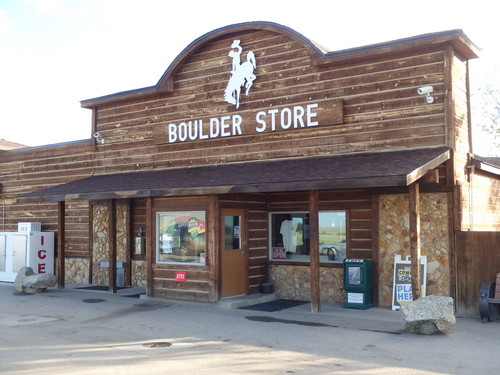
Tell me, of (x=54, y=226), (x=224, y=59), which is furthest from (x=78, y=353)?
(x=54, y=226)

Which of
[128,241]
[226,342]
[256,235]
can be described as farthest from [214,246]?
[128,241]

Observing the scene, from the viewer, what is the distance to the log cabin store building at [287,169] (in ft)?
36.8

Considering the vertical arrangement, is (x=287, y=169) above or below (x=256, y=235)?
above

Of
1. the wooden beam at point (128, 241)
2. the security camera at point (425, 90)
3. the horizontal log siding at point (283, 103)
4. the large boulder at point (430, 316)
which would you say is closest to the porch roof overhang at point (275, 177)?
the horizontal log siding at point (283, 103)

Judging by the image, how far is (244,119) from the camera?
1380cm

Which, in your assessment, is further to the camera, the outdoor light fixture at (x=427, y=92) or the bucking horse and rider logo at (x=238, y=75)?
the bucking horse and rider logo at (x=238, y=75)

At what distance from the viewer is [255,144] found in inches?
536

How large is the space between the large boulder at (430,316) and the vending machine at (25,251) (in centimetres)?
1198

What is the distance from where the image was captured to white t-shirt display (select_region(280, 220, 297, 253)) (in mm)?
13703

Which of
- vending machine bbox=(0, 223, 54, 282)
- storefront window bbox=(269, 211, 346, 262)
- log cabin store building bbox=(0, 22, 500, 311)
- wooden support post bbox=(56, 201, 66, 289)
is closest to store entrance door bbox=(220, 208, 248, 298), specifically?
log cabin store building bbox=(0, 22, 500, 311)

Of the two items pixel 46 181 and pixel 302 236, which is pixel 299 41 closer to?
pixel 302 236

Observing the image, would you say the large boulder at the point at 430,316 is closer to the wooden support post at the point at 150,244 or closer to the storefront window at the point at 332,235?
the storefront window at the point at 332,235

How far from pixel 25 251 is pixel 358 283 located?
10.6 metres

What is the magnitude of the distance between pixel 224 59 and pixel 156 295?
6.23m
